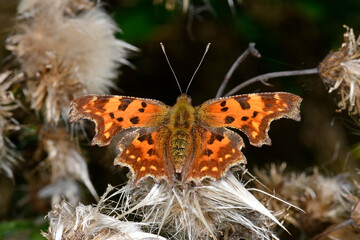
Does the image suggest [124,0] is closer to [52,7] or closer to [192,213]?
[52,7]

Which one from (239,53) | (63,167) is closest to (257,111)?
(63,167)

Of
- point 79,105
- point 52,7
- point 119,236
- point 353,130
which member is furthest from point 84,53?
point 353,130

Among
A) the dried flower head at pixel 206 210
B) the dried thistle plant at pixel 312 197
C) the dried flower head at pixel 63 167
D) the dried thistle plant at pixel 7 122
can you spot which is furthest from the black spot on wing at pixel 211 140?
the dried thistle plant at pixel 7 122

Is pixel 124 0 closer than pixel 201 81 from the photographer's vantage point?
Yes

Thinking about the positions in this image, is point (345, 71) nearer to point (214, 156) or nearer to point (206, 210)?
point (214, 156)

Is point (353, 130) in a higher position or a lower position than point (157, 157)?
lower
